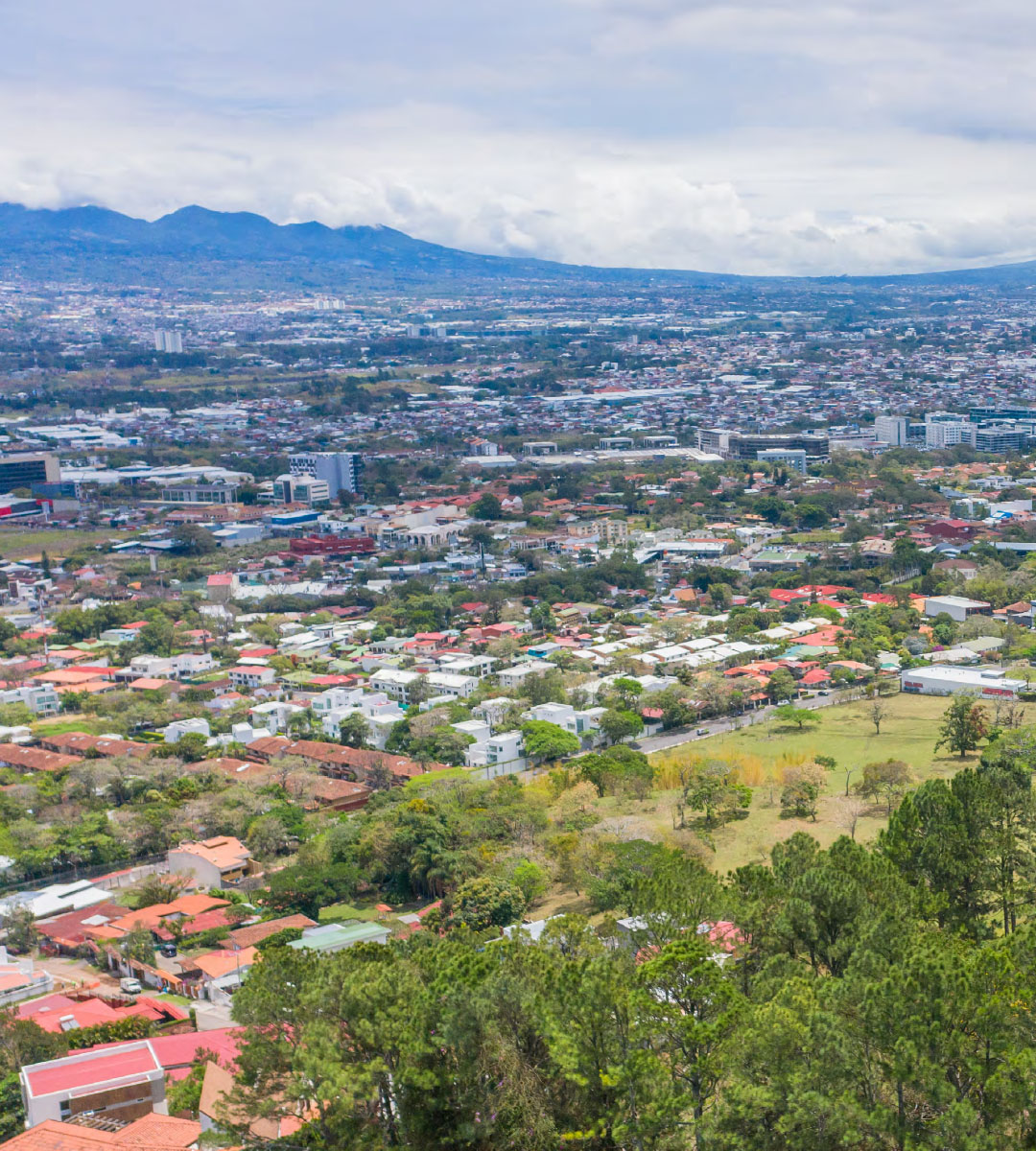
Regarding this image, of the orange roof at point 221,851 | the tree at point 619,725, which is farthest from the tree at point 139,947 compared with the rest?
the tree at point 619,725

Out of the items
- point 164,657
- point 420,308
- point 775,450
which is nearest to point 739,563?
point 164,657

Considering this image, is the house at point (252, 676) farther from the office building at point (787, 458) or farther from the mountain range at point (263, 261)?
the mountain range at point (263, 261)

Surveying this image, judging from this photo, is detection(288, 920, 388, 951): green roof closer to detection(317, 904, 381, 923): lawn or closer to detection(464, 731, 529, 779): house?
detection(317, 904, 381, 923): lawn

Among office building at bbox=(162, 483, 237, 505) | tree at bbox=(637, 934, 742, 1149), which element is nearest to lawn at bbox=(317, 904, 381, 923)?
tree at bbox=(637, 934, 742, 1149)

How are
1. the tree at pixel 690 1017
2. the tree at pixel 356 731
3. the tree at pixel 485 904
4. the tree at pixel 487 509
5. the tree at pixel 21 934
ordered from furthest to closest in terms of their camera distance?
the tree at pixel 487 509, the tree at pixel 356 731, the tree at pixel 21 934, the tree at pixel 485 904, the tree at pixel 690 1017

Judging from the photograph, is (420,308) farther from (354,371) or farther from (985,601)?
(985,601)

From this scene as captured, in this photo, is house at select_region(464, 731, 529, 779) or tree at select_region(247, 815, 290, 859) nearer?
tree at select_region(247, 815, 290, 859)
